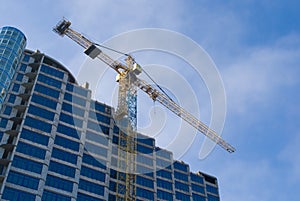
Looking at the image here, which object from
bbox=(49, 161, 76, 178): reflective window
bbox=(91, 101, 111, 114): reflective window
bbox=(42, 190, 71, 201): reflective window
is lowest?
bbox=(42, 190, 71, 201): reflective window

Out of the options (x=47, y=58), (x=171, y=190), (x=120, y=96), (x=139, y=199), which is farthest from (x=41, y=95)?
(x=171, y=190)

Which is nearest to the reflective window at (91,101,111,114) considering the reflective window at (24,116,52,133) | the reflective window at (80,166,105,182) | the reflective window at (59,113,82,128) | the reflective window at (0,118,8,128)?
the reflective window at (59,113,82,128)

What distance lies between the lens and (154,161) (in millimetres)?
93188

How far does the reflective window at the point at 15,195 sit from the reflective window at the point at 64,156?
10604mm

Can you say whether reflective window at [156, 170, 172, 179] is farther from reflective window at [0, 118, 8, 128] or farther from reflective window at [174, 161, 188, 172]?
reflective window at [0, 118, 8, 128]

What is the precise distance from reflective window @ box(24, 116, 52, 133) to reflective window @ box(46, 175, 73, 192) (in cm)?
1001

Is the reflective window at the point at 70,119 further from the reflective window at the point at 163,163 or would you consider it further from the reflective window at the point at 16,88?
the reflective window at the point at 163,163

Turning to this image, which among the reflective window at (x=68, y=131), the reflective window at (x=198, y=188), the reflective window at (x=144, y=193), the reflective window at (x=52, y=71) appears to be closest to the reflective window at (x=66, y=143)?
the reflective window at (x=68, y=131)

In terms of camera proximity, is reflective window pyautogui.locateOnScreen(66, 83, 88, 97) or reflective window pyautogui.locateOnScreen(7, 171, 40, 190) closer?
reflective window pyautogui.locateOnScreen(7, 171, 40, 190)

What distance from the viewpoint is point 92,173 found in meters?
79.1

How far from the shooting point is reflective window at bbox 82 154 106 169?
263 ft

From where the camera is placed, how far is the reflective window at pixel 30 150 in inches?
2807

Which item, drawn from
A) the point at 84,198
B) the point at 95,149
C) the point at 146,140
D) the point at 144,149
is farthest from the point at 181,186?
the point at 84,198

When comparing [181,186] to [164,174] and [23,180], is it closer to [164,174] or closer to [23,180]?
[164,174]
